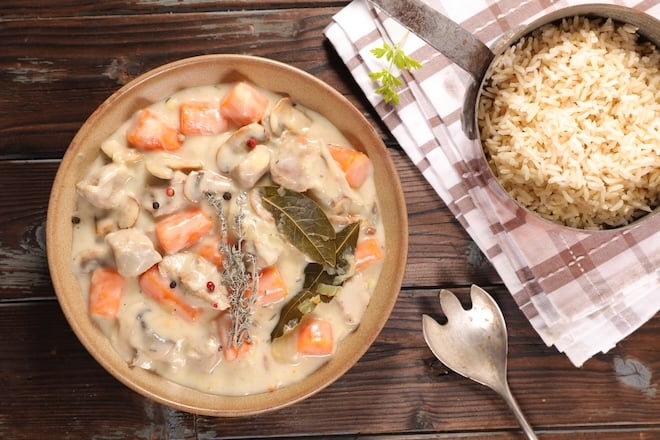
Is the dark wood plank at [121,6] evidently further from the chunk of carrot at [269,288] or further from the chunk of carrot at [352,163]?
the chunk of carrot at [269,288]

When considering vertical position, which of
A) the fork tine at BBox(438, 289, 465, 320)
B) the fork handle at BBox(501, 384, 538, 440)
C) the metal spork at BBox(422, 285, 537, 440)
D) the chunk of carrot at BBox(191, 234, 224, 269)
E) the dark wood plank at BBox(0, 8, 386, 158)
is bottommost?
the fork handle at BBox(501, 384, 538, 440)

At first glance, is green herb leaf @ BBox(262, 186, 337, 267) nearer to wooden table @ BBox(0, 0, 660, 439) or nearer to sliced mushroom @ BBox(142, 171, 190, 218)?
sliced mushroom @ BBox(142, 171, 190, 218)

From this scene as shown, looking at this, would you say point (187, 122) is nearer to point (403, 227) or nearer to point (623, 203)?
point (403, 227)

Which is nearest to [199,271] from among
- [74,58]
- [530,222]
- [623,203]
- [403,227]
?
[403,227]

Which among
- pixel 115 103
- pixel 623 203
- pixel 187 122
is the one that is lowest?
pixel 623 203

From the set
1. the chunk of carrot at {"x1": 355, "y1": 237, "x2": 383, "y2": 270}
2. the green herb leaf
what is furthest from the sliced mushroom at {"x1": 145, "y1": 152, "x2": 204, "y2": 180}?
the chunk of carrot at {"x1": 355, "y1": 237, "x2": 383, "y2": 270}

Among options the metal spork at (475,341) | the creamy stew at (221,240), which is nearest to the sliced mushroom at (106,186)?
the creamy stew at (221,240)

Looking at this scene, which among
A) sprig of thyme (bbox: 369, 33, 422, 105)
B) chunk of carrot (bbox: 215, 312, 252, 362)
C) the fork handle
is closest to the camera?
chunk of carrot (bbox: 215, 312, 252, 362)

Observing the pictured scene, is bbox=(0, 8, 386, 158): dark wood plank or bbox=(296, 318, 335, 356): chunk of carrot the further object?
bbox=(0, 8, 386, 158): dark wood plank
